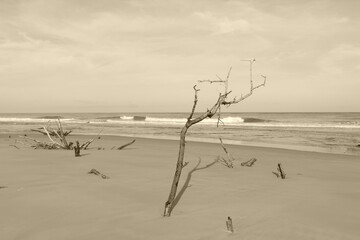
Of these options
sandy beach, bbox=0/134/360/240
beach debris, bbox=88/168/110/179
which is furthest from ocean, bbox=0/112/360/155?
beach debris, bbox=88/168/110/179

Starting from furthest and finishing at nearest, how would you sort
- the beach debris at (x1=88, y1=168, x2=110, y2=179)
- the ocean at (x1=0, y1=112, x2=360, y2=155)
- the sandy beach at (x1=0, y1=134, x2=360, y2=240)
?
the ocean at (x1=0, y1=112, x2=360, y2=155) < the beach debris at (x1=88, y1=168, x2=110, y2=179) < the sandy beach at (x1=0, y1=134, x2=360, y2=240)

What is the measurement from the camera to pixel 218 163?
8.34 m

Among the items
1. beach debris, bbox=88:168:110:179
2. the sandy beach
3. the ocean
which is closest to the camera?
the sandy beach

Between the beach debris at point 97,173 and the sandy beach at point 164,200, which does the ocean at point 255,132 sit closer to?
the sandy beach at point 164,200

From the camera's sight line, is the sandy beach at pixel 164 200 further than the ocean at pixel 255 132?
No

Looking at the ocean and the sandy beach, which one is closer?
the sandy beach

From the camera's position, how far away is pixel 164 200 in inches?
182

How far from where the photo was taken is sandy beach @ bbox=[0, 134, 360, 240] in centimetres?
349

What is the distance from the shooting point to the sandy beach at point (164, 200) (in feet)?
11.4

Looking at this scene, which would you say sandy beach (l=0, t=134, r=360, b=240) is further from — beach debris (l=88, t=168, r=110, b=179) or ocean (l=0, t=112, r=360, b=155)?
ocean (l=0, t=112, r=360, b=155)

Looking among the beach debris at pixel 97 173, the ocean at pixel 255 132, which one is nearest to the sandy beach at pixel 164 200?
the beach debris at pixel 97 173

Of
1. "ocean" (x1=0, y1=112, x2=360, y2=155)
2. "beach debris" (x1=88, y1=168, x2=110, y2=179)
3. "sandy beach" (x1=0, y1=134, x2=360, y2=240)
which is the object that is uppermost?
"beach debris" (x1=88, y1=168, x2=110, y2=179)

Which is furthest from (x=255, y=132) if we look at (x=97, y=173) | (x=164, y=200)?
(x=164, y=200)

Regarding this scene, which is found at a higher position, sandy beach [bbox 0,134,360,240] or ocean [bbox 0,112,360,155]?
sandy beach [bbox 0,134,360,240]
